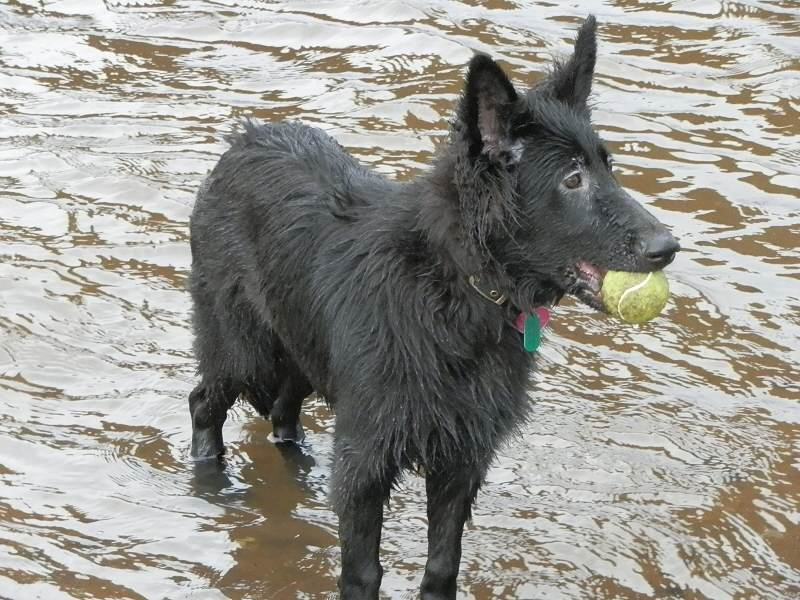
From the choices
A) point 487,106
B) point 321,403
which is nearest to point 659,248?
point 487,106

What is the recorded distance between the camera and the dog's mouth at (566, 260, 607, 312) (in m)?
4.48

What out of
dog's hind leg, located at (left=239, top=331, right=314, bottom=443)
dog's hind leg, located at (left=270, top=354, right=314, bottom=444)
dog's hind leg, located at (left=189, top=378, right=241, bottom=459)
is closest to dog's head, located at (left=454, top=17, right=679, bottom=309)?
dog's hind leg, located at (left=239, top=331, right=314, bottom=443)

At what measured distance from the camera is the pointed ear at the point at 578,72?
4723 millimetres

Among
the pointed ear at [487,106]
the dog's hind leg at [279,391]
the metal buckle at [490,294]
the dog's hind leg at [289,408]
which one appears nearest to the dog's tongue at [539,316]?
the metal buckle at [490,294]

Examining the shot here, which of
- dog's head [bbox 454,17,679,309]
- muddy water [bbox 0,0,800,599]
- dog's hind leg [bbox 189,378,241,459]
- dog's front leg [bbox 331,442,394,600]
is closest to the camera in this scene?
dog's head [bbox 454,17,679,309]

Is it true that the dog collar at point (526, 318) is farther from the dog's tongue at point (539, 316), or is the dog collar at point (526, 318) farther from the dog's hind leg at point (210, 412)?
the dog's hind leg at point (210, 412)

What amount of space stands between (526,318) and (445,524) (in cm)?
93

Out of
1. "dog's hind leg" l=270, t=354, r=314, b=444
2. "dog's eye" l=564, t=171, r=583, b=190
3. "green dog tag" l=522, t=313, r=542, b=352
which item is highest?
"dog's eye" l=564, t=171, r=583, b=190

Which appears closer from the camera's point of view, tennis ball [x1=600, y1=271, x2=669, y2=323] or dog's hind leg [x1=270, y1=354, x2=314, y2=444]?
tennis ball [x1=600, y1=271, x2=669, y2=323]

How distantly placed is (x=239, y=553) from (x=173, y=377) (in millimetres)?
1524

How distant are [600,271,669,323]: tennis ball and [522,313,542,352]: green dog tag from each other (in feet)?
0.93

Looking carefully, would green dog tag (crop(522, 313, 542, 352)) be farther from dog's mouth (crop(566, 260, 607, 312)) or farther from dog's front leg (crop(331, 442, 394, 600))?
dog's front leg (crop(331, 442, 394, 600))

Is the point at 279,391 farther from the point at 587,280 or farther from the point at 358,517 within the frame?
the point at 587,280

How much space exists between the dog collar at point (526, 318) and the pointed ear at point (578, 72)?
2.49ft
